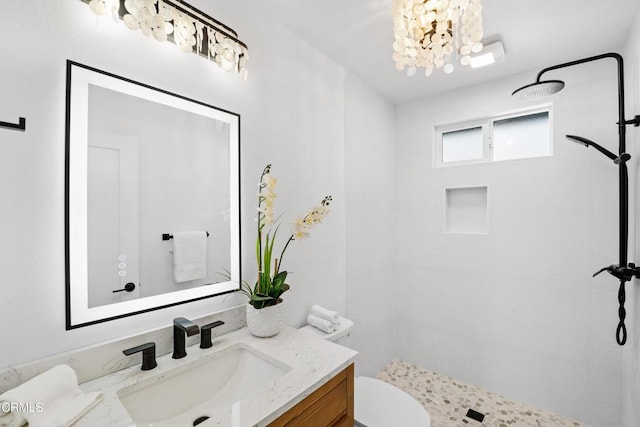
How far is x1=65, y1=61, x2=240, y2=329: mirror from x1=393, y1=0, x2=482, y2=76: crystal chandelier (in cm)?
86

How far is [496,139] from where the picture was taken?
2453 millimetres

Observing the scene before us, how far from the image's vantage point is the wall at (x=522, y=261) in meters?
1.99

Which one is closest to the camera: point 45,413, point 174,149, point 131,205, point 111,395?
point 45,413

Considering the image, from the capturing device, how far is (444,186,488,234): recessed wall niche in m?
2.49

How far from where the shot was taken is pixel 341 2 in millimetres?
1524

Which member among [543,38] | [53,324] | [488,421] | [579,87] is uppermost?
[543,38]

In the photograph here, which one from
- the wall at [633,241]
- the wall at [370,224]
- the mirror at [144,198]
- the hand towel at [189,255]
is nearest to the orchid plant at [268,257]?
the mirror at [144,198]

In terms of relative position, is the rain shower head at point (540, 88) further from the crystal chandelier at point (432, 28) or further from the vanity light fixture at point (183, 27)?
the vanity light fixture at point (183, 27)

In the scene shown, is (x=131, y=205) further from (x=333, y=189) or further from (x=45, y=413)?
(x=333, y=189)

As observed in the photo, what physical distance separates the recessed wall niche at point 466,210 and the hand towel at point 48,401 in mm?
2575

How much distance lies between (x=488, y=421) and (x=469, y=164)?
1.92 meters

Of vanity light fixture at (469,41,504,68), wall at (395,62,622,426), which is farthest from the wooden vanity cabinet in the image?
vanity light fixture at (469,41,504,68)

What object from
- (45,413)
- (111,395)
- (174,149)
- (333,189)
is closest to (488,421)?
(333,189)

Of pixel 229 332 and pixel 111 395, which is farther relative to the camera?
pixel 229 332
